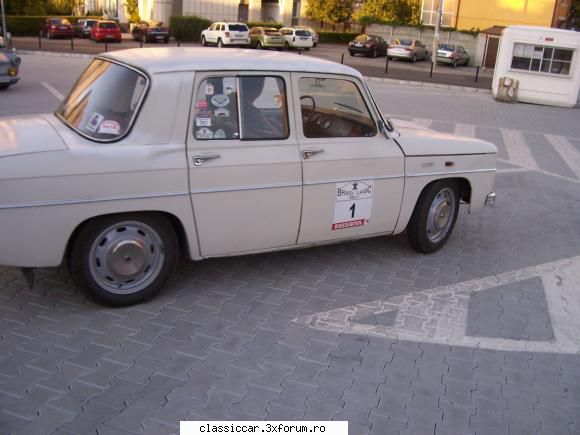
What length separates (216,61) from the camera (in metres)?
A: 4.65

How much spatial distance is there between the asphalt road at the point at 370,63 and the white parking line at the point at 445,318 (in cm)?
2158

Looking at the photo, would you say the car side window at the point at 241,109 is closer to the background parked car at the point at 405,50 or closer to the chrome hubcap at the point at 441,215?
the chrome hubcap at the point at 441,215

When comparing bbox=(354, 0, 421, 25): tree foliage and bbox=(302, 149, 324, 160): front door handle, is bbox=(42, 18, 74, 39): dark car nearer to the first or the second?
bbox=(354, 0, 421, 25): tree foliage

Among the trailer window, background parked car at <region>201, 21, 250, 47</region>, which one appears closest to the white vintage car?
the trailer window

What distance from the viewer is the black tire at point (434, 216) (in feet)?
19.0

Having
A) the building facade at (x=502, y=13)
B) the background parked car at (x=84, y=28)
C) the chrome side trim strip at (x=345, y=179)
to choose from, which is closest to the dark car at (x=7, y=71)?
the chrome side trim strip at (x=345, y=179)

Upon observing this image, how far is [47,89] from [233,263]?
41.1 ft

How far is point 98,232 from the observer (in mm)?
4277

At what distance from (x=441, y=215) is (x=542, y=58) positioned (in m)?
16.3

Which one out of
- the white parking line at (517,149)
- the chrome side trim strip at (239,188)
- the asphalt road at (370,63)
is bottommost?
the white parking line at (517,149)

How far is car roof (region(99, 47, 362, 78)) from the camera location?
454 cm

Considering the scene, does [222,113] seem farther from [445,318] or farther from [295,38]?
[295,38]

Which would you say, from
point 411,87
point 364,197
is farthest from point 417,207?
point 411,87

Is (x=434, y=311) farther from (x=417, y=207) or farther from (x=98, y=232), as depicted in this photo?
(x=98, y=232)
